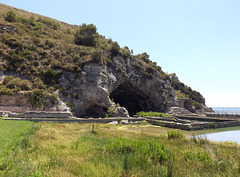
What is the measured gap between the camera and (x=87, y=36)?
48.9m

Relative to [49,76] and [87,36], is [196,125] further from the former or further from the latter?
[87,36]

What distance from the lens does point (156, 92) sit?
174ft

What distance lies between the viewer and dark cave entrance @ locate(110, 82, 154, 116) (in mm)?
53844

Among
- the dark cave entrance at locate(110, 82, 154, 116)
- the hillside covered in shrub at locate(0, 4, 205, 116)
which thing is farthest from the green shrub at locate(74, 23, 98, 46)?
the dark cave entrance at locate(110, 82, 154, 116)

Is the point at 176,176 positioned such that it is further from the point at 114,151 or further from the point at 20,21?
the point at 20,21

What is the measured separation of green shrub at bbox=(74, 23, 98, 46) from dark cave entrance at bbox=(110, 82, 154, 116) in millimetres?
18417

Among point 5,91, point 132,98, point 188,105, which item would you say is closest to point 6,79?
point 5,91

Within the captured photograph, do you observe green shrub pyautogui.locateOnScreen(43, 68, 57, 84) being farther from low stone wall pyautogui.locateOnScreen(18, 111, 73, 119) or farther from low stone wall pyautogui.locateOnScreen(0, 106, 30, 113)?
low stone wall pyautogui.locateOnScreen(18, 111, 73, 119)

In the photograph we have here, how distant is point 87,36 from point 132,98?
97.7 feet

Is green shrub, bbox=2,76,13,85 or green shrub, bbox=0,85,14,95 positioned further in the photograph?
green shrub, bbox=2,76,13,85

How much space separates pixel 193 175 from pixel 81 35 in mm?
51886

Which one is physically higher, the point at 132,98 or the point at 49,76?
the point at 49,76

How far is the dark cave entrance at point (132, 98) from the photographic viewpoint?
53844 millimetres

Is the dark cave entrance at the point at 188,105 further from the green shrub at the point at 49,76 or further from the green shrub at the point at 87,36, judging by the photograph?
the green shrub at the point at 49,76
